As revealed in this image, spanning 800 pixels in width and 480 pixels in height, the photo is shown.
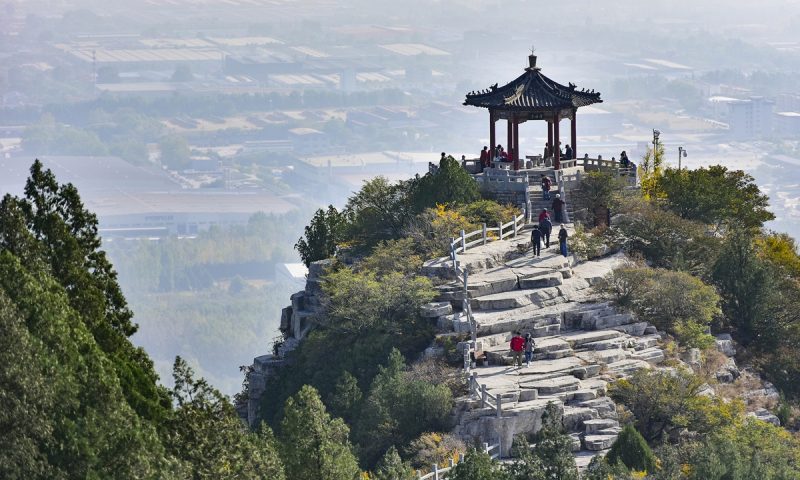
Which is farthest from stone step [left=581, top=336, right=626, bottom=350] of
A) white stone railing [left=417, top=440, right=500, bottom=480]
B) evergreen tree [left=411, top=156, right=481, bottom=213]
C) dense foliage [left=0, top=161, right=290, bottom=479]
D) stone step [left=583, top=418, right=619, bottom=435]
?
dense foliage [left=0, top=161, right=290, bottom=479]

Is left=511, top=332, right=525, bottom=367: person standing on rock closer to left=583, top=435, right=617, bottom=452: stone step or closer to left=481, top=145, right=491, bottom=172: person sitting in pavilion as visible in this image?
left=583, top=435, right=617, bottom=452: stone step

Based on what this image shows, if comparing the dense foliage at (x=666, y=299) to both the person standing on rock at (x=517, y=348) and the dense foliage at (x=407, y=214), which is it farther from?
the dense foliage at (x=407, y=214)

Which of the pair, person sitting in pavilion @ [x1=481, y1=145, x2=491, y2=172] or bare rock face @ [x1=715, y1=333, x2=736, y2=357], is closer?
bare rock face @ [x1=715, y1=333, x2=736, y2=357]

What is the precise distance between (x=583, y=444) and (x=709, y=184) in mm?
18518

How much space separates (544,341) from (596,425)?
5.31 metres

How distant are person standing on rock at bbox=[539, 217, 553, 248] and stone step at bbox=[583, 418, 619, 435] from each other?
12.2m

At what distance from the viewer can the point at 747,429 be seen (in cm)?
5256

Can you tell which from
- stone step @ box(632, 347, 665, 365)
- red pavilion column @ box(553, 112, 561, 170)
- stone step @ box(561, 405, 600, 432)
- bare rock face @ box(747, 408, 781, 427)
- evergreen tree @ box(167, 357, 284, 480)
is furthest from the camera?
red pavilion column @ box(553, 112, 561, 170)

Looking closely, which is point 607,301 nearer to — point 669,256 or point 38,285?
point 669,256

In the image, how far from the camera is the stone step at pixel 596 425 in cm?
5241

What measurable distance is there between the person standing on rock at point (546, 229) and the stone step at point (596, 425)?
1219 centimetres

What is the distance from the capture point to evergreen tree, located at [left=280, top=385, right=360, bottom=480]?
46000mm

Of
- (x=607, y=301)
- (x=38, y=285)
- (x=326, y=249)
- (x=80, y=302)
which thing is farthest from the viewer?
(x=326, y=249)

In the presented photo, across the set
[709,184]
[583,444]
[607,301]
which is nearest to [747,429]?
[583,444]
